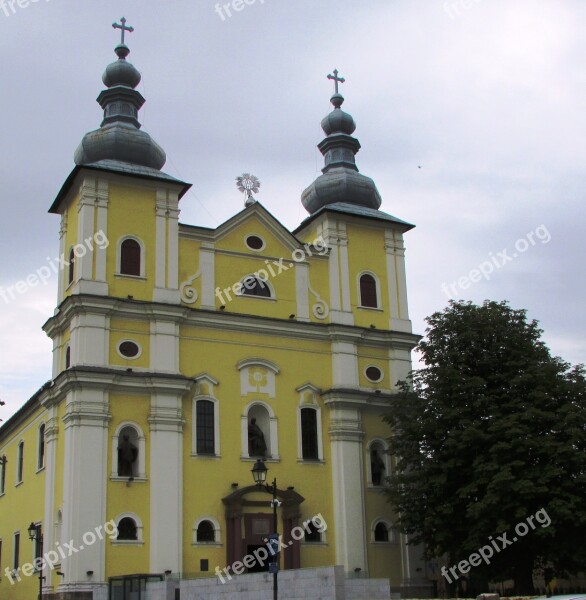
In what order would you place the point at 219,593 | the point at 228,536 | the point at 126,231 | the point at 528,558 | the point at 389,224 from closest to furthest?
the point at 219,593 → the point at 528,558 → the point at 228,536 → the point at 126,231 → the point at 389,224

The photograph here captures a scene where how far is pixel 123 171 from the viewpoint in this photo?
33.0 meters

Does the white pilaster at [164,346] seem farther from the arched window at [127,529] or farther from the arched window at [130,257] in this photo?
the arched window at [127,529]

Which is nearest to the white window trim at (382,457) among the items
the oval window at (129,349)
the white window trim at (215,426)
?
the white window trim at (215,426)

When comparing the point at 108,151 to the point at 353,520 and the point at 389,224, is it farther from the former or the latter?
the point at 353,520

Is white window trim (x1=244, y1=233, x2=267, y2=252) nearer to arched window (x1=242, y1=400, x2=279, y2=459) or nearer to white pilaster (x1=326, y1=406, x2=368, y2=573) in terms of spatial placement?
arched window (x1=242, y1=400, x2=279, y2=459)

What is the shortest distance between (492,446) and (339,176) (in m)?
14.6

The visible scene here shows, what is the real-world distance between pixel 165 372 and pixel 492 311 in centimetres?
1114

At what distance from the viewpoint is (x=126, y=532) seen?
96.8ft

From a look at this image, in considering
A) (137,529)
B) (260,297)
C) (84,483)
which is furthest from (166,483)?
(260,297)

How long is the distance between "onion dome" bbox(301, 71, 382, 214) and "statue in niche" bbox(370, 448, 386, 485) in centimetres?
1035

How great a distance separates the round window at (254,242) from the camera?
115ft

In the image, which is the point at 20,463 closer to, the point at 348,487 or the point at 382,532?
the point at 348,487

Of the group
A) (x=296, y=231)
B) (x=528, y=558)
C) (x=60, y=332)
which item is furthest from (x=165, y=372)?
(x=528, y=558)

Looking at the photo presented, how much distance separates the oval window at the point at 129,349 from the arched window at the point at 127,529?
210 inches
